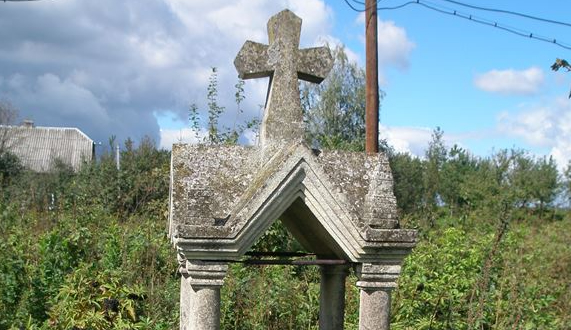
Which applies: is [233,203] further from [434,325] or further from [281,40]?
[434,325]

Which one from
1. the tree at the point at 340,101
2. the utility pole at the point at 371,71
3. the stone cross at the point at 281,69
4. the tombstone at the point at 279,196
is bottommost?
the tombstone at the point at 279,196

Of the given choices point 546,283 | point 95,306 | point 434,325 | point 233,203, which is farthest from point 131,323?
point 546,283

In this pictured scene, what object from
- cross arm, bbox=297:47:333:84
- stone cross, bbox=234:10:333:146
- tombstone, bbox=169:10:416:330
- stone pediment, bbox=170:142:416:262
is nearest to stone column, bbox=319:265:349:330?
tombstone, bbox=169:10:416:330

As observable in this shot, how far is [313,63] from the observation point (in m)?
4.51

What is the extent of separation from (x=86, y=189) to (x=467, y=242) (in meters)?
8.48

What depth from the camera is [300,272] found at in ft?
32.0

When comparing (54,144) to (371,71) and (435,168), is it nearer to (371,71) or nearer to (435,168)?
(435,168)

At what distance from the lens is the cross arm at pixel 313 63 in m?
4.48

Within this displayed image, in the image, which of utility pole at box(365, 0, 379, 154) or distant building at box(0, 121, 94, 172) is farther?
distant building at box(0, 121, 94, 172)

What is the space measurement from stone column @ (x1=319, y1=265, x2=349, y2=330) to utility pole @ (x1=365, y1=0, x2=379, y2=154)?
566cm

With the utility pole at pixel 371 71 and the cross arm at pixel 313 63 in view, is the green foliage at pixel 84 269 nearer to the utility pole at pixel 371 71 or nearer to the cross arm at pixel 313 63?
the utility pole at pixel 371 71

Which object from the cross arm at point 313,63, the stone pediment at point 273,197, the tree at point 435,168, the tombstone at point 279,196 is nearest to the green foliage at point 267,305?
the tombstone at point 279,196

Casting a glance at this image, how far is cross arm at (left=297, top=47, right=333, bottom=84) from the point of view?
448 centimetres

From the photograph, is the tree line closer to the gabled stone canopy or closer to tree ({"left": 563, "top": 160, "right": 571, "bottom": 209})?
the gabled stone canopy
